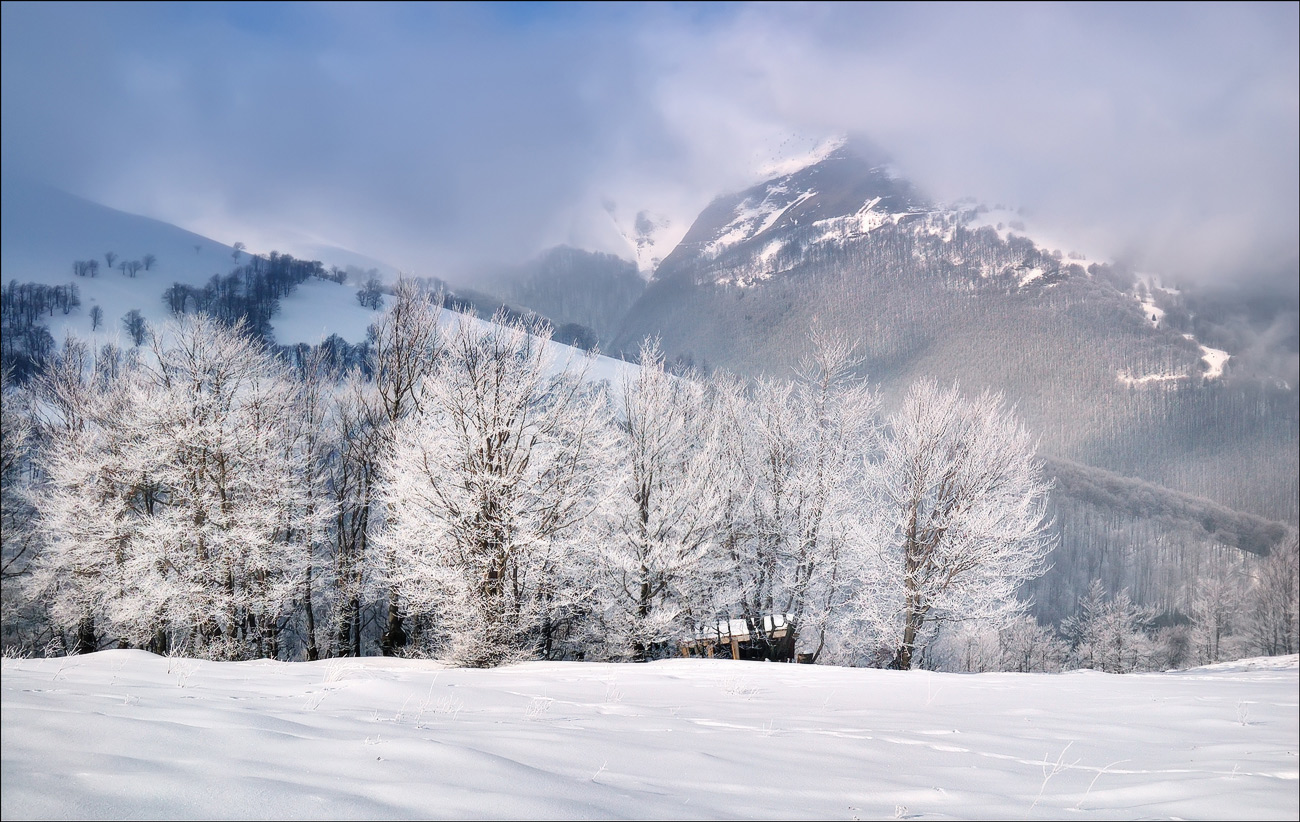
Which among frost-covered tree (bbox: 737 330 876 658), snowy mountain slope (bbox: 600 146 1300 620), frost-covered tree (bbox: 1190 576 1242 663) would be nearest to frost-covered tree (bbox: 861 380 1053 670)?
frost-covered tree (bbox: 737 330 876 658)

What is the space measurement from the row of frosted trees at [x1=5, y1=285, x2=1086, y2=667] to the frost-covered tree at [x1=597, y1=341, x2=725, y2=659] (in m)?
0.08

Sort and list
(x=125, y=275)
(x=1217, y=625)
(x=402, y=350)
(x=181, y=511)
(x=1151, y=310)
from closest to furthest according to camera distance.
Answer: (x=181, y=511), (x=402, y=350), (x=1217, y=625), (x=125, y=275), (x=1151, y=310)

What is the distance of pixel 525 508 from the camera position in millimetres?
13000

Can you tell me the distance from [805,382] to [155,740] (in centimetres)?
2037

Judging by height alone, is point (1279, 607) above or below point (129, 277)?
below

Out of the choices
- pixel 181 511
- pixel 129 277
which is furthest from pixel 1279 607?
pixel 129 277

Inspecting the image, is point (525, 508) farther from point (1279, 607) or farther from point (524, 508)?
point (1279, 607)

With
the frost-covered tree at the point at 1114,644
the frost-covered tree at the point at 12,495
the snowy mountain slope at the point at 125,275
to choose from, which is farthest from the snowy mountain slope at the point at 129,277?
the frost-covered tree at the point at 1114,644

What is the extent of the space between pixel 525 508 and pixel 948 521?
11723 mm

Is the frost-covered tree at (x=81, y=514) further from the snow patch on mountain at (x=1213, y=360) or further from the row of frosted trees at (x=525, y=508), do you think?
the snow patch on mountain at (x=1213, y=360)

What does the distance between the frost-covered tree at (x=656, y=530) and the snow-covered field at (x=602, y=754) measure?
33.5 feet

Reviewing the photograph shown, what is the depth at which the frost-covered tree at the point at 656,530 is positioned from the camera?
53.0 ft

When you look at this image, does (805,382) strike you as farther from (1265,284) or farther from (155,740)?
(1265,284)

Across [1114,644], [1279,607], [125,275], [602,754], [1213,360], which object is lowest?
[1114,644]
